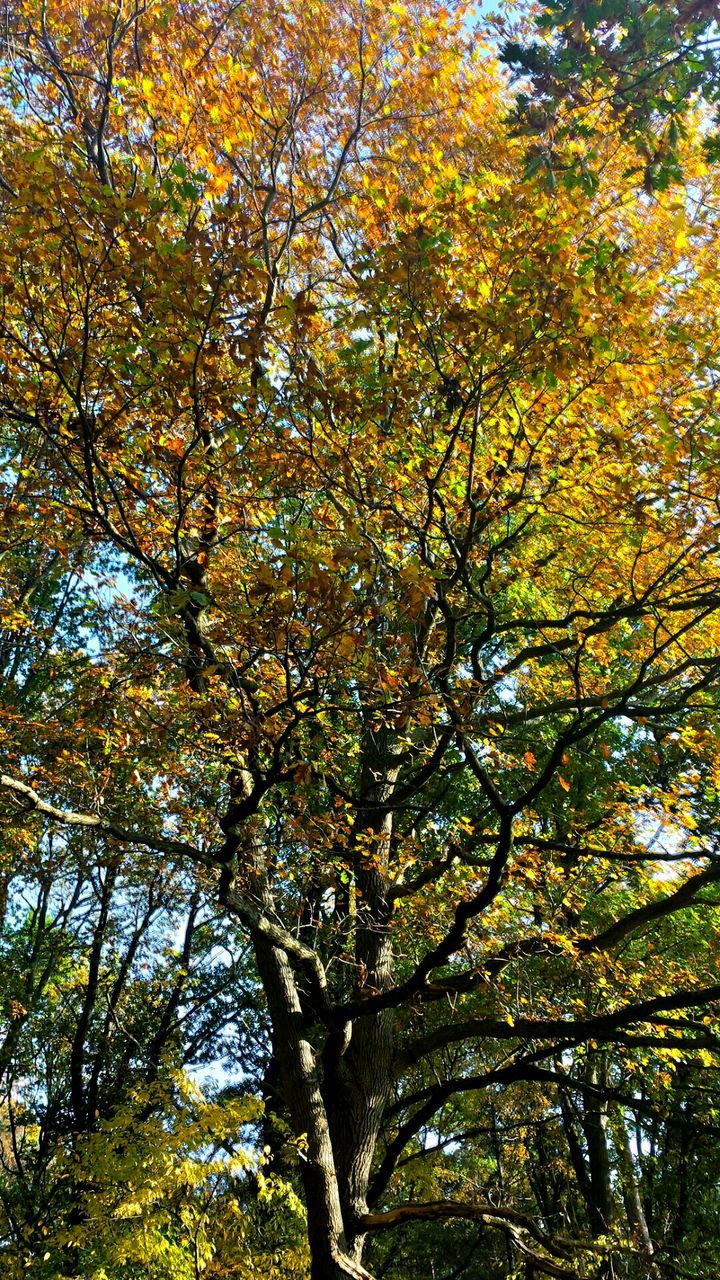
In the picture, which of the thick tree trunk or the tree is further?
the thick tree trunk

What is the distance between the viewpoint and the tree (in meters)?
5.16

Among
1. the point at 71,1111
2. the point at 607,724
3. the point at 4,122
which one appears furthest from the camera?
the point at 71,1111

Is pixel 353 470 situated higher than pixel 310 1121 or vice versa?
pixel 353 470

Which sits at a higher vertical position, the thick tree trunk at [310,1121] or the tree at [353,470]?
the tree at [353,470]

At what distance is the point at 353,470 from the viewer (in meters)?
5.66

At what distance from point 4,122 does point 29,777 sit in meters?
6.23

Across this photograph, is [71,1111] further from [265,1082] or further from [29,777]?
[29,777]

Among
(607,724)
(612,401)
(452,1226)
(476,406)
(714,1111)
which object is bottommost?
(452,1226)

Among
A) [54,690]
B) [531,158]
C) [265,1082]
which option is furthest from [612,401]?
[265,1082]

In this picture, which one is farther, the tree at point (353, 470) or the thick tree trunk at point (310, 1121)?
the thick tree trunk at point (310, 1121)

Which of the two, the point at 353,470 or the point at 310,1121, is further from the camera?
the point at 310,1121

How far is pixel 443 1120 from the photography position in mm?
→ 15359

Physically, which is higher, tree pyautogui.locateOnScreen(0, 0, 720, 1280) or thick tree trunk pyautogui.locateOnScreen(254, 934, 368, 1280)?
tree pyautogui.locateOnScreen(0, 0, 720, 1280)

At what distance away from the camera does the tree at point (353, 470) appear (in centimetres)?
516
